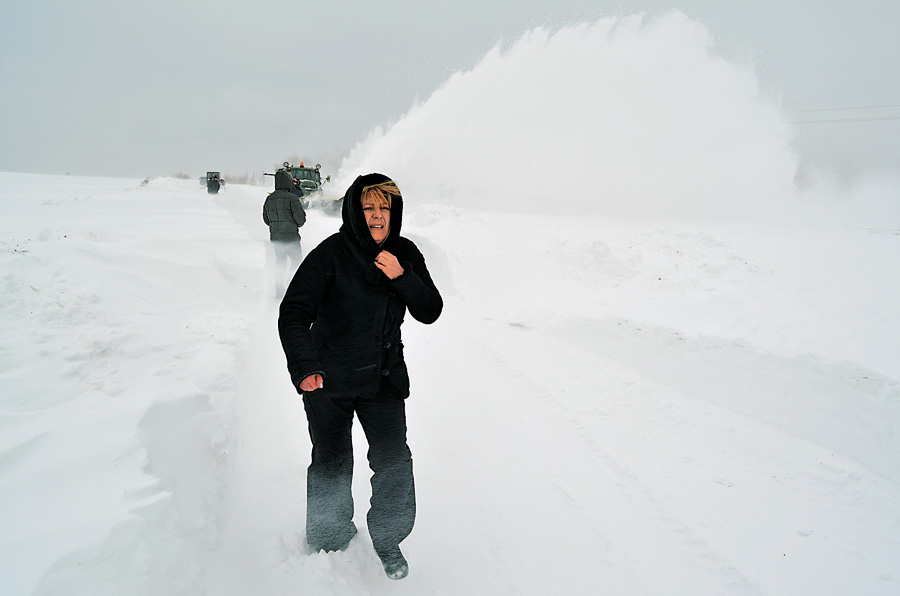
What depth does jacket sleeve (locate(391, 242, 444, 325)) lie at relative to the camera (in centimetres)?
203

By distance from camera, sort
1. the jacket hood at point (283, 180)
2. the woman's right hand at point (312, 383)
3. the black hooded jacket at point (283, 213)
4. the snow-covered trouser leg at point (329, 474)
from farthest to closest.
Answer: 1. the black hooded jacket at point (283, 213)
2. the jacket hood at point (283, 180)
3. the snow-covered trouser leg at point (329, 474)
4. the woman's right hand at point (312, 383)

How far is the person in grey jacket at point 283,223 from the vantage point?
7.17 meters

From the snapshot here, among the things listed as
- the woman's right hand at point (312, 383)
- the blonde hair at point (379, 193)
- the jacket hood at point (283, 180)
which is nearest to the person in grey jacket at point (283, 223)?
the jacket hood at point (283, 180)

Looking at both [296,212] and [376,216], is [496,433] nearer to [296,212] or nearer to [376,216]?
[376,216]

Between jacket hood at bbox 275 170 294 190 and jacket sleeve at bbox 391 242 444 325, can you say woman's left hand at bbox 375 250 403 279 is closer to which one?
jacket sleeve at bbox 391 242 444 325

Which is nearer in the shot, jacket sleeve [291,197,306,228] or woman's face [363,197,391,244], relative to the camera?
woman's face [363,197,391,244]

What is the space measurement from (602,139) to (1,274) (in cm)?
2512

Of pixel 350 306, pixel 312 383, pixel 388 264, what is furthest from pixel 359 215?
pixel 312 383

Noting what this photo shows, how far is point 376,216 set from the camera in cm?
204

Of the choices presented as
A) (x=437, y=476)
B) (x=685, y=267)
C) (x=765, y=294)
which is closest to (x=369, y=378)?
(x=437, y=476)

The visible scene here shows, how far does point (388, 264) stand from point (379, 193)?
1.09 ft

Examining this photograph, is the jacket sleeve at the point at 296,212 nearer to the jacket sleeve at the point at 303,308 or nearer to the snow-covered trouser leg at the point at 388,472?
the jacket sleeve at the point at 303,308

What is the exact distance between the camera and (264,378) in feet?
15.1

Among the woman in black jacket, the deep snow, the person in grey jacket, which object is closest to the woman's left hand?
the woman in black jacket
